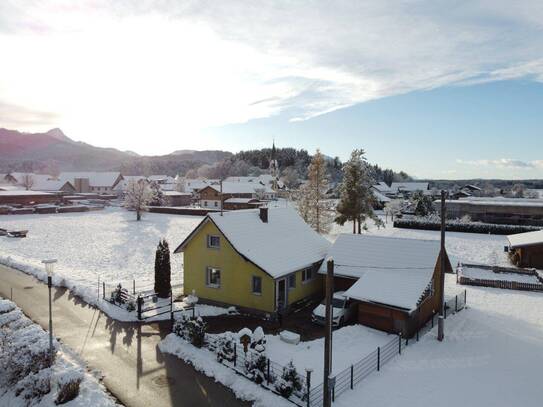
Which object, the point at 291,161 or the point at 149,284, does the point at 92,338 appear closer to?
the point at 149,284

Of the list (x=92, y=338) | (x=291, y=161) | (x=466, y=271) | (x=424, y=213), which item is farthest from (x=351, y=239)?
(x=291, y=161)

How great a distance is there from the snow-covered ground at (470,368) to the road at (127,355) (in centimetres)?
553

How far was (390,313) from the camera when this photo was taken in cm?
1945

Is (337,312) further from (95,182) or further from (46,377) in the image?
(95,182)

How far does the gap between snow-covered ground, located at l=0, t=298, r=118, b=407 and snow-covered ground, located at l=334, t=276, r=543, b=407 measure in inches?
354

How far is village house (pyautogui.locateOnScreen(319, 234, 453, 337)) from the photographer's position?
19.2 m

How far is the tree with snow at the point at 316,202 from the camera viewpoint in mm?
47312

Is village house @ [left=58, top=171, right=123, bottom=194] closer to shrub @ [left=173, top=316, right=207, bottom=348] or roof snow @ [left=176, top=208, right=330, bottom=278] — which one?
roof snow @ [left=176, top=208, right=330, bottom=278]

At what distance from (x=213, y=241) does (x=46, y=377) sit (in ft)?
38.0

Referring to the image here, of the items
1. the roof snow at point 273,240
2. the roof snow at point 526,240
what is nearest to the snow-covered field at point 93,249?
the roof snow at point 273,240

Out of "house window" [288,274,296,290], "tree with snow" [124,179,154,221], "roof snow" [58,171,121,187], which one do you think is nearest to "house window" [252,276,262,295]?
"house window" [288,274,296,290]

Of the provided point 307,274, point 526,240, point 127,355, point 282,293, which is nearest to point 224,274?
point 282,293

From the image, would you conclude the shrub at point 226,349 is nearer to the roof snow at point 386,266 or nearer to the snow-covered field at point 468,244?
the roof snow at point 386,266

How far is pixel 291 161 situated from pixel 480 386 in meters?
182
